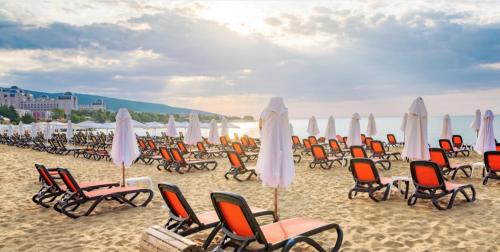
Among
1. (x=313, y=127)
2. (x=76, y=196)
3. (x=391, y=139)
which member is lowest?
(x=76, y=196)

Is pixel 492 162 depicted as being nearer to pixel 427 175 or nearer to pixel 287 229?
pixel 427 175

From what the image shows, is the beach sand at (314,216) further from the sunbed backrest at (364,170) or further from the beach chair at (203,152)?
the beach chair at (203,152)

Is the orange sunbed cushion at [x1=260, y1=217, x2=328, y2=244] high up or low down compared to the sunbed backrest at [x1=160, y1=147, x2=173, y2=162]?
down

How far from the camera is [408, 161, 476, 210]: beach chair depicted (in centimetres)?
650

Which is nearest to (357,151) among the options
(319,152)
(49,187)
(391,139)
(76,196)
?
(319,152)

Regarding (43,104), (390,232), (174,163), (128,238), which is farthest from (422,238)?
(43,104)

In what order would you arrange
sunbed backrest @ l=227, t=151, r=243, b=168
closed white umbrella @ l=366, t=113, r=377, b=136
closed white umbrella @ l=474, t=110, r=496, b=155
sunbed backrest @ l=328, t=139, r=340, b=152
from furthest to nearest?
closed white umbrella @ l=366, t=113, r=377, b=136 → sunbed backrest @ l=328, t=139, r=340, b=152 → closed white umbrella @ l=474, t=110, r=496, b=155 → sunbed backrest @ l=227, t=151, r=243, b=168

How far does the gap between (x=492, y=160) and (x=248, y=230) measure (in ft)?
23.9

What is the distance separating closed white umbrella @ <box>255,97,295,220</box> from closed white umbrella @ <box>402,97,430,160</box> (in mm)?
3766

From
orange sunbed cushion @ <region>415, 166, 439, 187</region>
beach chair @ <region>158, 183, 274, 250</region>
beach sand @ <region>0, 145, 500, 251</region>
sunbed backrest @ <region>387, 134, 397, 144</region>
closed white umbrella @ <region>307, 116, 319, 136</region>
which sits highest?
closed white umbrella @ <region>307, 116, 319, 136</region>

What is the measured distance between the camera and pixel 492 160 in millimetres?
8578

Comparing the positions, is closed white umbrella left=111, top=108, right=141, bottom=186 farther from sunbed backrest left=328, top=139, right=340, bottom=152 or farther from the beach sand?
sunbed backrest left=328, top=139, right=340, bottom=152

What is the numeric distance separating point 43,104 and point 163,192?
22052cm

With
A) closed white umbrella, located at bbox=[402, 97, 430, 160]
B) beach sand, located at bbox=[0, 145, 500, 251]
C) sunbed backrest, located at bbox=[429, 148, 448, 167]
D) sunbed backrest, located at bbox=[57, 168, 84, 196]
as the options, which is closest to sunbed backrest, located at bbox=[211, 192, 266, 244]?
beach sand, located at bbox=[0, 145, 500, 251]
